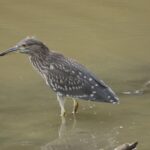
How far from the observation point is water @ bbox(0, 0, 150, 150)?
25.8 ft

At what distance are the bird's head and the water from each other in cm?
61

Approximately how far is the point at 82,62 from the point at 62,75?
6.11 feet

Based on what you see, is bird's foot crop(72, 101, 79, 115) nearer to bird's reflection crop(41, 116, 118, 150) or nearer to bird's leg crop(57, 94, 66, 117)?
bird's leg crop(57, 94, 66, 117)

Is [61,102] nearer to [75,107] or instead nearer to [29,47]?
[75,107]

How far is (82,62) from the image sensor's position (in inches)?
413

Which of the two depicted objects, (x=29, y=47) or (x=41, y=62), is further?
(x=41, y=62)

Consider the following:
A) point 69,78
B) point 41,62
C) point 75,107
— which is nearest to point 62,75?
point 69,78

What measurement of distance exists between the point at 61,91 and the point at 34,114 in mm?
431

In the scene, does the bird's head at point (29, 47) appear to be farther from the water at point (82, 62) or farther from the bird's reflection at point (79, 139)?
the bird's reflection at point (79, 139)

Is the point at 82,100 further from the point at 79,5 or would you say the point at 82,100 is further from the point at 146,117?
the point at 79,5

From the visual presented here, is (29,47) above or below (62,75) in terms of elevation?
above

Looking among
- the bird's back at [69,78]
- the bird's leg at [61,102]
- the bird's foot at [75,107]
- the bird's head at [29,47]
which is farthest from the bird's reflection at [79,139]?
the bird's head at [29,47]

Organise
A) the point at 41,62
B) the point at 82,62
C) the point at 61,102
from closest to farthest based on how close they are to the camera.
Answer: the point at 61,102 < the point at 41,62 < the point at 82,62

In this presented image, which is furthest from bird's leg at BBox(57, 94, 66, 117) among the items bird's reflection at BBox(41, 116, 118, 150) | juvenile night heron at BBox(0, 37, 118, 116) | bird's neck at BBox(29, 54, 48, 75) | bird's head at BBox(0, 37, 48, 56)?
bird's head at BBox(0, 37, 48, 56)
